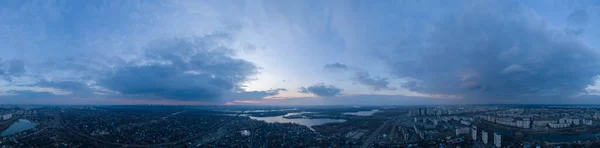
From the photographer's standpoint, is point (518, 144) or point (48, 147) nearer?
point (48, 147)

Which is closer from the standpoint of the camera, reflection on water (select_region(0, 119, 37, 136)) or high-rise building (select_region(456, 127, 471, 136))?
high-rise building (select_region(456, 127, 471, 136))

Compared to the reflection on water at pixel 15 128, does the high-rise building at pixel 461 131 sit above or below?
above

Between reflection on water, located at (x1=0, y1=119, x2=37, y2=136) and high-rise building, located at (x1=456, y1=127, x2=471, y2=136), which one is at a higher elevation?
high-rise building, located at (x1=456, y1=127, x2=471, y2=136)

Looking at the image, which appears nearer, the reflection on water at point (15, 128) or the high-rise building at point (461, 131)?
the high-rise building at point (461, 131)

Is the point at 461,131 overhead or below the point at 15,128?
overhead

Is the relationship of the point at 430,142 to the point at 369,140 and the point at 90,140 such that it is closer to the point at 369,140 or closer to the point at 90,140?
the point at 369,140

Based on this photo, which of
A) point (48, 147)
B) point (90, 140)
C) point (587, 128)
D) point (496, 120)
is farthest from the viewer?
point (496, 120)

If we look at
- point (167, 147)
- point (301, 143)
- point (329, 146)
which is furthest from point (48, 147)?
point (329, 146)

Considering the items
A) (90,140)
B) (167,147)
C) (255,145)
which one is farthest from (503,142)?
(90,140)

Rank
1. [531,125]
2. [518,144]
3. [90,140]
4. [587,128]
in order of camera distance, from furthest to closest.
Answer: [531,125]
[587,128]
[90,140]
[518,144]

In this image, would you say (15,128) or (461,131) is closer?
(461,131)
